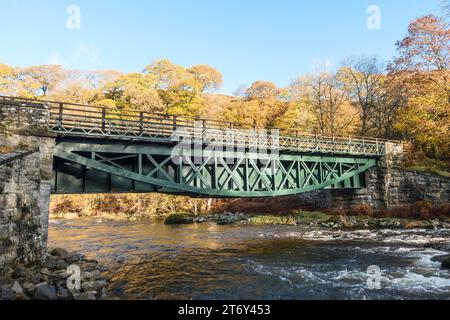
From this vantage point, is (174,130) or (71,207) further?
(71,207)

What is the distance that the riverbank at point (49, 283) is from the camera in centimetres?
802

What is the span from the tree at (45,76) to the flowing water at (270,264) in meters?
35.7

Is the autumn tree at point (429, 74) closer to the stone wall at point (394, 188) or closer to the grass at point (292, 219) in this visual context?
the stone wall at point (394, 188)

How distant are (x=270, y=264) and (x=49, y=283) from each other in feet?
28.0

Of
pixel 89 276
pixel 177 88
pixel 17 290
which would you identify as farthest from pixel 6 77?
pixel 17 290

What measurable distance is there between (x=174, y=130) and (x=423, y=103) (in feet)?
77.5

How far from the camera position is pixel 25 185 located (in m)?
10.8

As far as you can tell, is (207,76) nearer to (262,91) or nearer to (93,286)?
(262,91)

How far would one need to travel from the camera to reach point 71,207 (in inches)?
Result: 1631

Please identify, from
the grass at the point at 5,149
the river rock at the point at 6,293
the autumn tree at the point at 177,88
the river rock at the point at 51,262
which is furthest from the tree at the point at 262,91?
the river rock at the point at 6,293

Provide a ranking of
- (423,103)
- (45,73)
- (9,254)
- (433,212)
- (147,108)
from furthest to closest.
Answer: (45,73), (147,108), (423,103), (433,212), (9,254)
